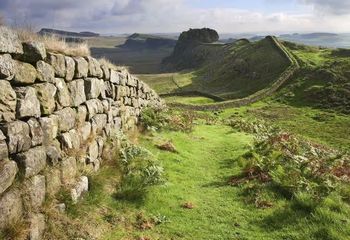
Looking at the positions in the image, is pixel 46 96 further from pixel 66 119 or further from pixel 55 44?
pixel 55 44

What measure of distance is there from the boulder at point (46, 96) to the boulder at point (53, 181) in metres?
1.20

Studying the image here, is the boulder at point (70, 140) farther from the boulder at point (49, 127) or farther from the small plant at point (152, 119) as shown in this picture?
the small plant at point (152, 119)

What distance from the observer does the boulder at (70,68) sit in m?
10.5

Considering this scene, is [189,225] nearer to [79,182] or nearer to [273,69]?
[79,182]

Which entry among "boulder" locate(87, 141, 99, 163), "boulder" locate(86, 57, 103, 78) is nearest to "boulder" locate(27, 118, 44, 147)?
"boulder" locate(87, 141, 99, 163)

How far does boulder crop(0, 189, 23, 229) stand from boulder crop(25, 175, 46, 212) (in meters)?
0.24

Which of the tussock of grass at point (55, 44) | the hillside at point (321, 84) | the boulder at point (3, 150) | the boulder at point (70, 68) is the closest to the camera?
the boulder at point (3, 150)

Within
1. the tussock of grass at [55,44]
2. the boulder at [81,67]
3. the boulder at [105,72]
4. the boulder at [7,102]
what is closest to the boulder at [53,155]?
the boulder at [7,102]

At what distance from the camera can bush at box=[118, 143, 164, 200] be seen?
449 inches

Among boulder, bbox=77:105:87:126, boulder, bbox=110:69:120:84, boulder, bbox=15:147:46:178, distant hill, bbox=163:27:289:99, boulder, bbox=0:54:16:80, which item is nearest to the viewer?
boulder, bbox=0:54:16:80

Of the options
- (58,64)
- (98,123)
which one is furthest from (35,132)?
(98,123)

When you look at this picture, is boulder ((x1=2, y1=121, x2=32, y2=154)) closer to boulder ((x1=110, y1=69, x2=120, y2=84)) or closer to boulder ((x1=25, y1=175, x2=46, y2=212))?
boulder ((x1=25, y1=175, x2=46, y2=212))

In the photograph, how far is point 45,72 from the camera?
9281 mm

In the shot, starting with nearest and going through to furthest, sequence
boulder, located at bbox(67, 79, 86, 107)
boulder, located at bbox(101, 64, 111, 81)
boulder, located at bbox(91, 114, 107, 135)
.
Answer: boulder, located at bbox(67, 79, 86, 107) → boulder, located at bbox(91, 114, 107, 135) → boulder, located at bbox(101, 64, 111, 81)
